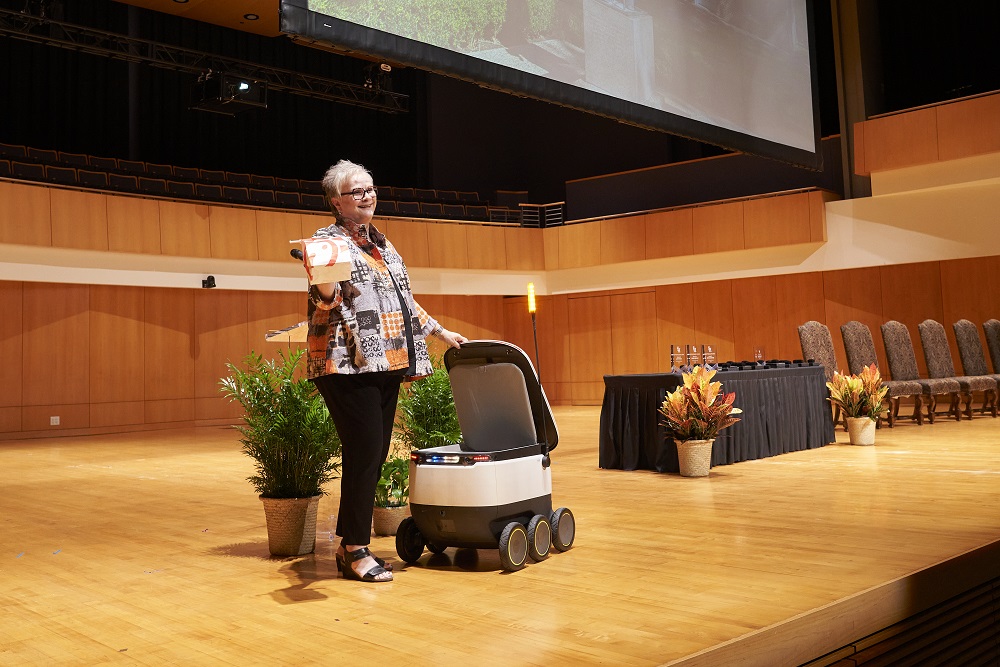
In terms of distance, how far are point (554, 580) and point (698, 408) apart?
2.78 meters

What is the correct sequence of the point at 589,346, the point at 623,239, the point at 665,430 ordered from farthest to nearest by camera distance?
the point at 589,346
the point at 623,239
the point at 665,430

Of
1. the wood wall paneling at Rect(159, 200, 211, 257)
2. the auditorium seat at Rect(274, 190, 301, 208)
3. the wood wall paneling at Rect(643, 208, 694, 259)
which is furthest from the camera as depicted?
the wood wall paneling at Rect(643, 208, 694, 259)

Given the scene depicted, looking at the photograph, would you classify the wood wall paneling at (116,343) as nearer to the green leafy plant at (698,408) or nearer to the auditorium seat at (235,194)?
the auditorium seat at (235,194)

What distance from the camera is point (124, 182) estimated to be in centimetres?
1153

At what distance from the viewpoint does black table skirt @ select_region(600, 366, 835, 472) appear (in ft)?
18.9

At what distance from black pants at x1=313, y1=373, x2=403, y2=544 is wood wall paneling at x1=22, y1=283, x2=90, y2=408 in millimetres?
9881

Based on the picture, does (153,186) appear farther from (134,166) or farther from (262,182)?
(262,182)

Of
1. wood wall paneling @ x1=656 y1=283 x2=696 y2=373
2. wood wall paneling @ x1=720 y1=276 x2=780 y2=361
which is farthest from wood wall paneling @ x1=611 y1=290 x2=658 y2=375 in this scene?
wood wall paneling @ x1=720 y1=276 x2=780 y2=361

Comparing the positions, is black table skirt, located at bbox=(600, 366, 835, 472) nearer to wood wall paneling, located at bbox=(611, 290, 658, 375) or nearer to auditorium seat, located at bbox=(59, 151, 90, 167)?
wood wall paneling, located at bbox=(611, 290, 658, 375)

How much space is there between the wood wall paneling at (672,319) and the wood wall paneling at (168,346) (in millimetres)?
7049

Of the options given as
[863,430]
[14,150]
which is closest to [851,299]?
[863,430]

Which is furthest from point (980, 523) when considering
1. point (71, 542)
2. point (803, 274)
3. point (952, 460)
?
point (803, 274)

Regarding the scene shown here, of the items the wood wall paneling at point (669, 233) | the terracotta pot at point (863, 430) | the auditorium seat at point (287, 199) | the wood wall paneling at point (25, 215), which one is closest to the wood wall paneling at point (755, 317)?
the wood wall paneling at point (669, 233)

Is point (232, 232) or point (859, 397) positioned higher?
point (232, 232)
